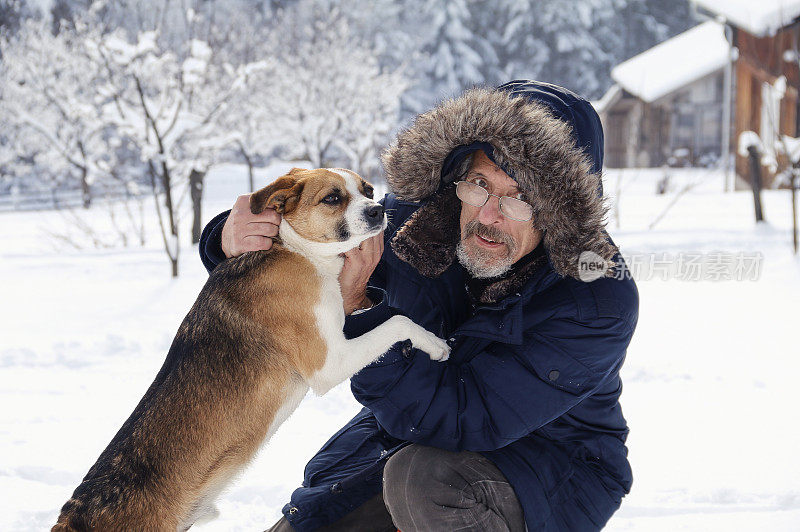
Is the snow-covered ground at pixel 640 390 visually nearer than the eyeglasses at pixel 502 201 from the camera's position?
No

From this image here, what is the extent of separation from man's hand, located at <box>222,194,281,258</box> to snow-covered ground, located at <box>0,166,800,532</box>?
948 mm

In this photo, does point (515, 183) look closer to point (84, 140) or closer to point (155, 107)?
point (155, 107)

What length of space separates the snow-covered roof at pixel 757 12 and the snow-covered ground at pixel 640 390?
16.2 ft

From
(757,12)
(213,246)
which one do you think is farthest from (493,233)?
(757,12)

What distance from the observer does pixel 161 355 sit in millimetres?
6023

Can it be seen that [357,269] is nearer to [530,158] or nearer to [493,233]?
[493,233]

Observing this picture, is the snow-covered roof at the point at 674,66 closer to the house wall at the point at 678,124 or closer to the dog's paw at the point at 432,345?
the house wall at the point at 678,124

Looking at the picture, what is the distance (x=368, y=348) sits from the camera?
8.38 ft

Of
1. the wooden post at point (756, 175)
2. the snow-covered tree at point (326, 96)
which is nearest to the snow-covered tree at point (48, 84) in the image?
the snow-covered tree at point (326, 96)

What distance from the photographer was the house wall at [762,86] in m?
14.1

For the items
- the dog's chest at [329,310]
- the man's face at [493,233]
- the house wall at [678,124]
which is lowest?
the house wall at [678,124]

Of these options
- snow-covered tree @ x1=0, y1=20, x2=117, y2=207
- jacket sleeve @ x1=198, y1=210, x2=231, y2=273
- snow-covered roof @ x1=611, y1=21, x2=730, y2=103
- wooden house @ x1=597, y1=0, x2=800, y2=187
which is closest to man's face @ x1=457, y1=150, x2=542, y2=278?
jacket sleeve @ x1=198, y1=210, x2=231, y2=273

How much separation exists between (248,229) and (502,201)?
1.09 meters

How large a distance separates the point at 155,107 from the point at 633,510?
9.25 m
